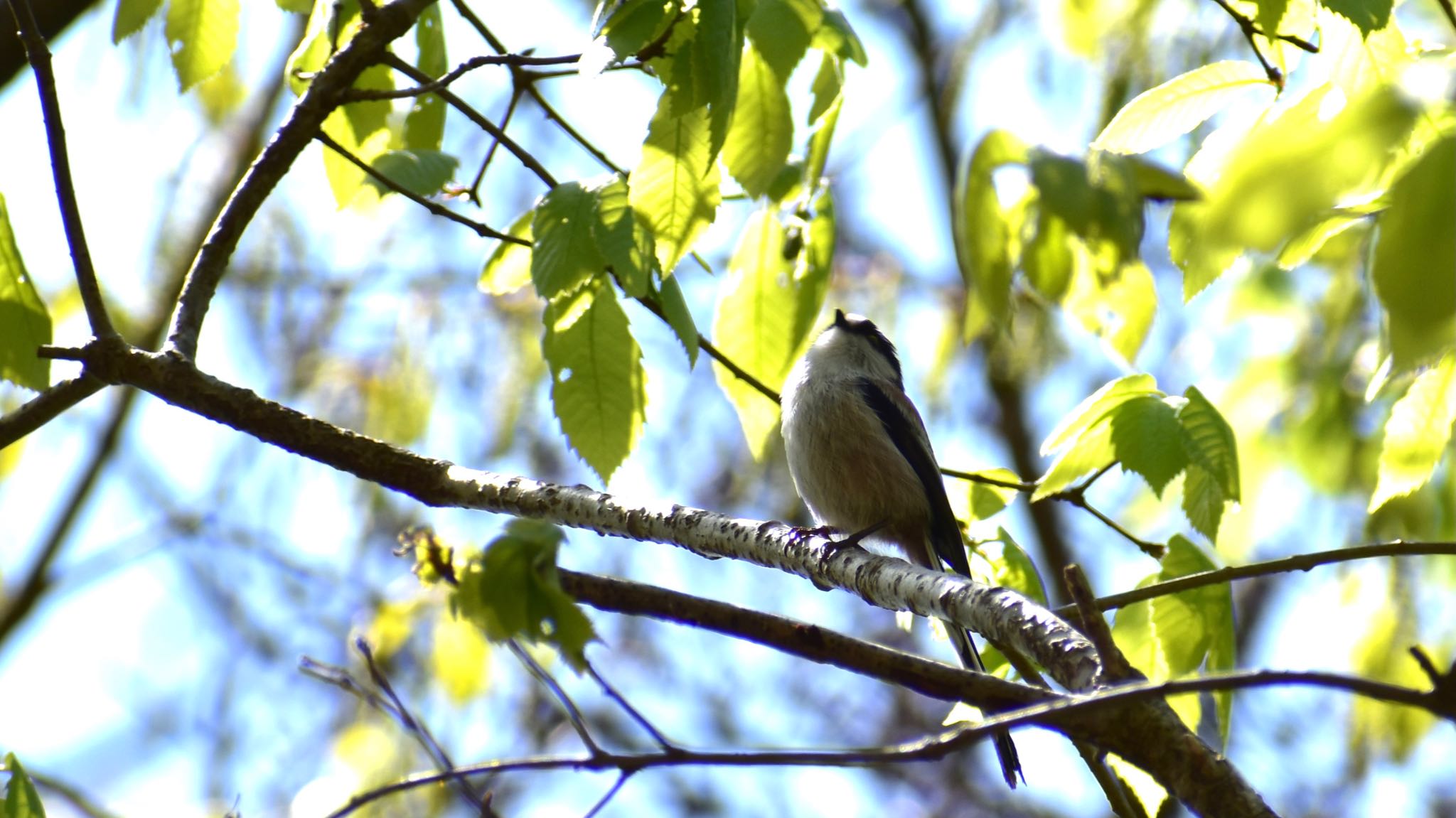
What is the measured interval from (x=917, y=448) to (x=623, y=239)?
220 centimetres

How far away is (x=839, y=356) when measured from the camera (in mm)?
4484

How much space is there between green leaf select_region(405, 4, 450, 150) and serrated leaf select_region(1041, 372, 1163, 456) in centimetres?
155

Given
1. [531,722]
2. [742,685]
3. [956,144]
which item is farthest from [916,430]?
[742,685]

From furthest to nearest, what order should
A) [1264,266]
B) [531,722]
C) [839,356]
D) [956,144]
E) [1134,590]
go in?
1. [956,144]
2. [531,722]
3. [1264,266]
4. [839,356]
5. [1134,590]

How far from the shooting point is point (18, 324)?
2.07 meters

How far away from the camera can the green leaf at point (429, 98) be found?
8.60 ft

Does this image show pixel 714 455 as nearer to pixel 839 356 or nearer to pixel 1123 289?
pixel 839 356

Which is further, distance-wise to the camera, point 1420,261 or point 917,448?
point 917,448

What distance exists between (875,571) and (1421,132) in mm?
1249

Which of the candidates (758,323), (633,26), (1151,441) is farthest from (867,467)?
(633,26)

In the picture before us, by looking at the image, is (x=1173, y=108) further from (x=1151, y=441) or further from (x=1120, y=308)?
(x=1151, y=441)

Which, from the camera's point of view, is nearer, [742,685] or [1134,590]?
[1134,590]

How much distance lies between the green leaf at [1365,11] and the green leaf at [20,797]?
2.29 meters

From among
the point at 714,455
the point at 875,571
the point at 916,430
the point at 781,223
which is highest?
the point at 714,455
